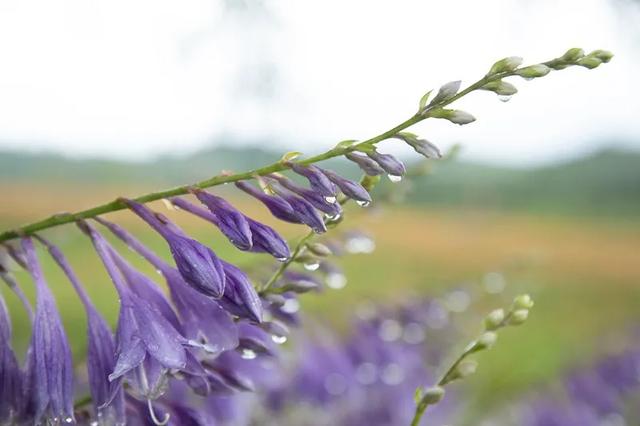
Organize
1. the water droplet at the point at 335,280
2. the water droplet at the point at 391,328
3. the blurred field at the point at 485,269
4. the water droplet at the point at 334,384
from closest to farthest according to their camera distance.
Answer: the water droplet at the point at 335,280
the water droplet at the point at 391,328
the water droplet at the point at 334,384
the blurred field at the point at 485,269

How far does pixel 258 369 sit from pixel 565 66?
863 mm

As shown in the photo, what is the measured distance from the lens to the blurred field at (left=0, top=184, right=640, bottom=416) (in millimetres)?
2498

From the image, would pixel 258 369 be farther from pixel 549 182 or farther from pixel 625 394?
pixel 549 182

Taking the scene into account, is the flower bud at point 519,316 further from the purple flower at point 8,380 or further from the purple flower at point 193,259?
the purple flower at point 8,380

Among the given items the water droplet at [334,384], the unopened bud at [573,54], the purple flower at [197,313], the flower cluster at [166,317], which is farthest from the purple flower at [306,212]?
the water droplet at [334,384]

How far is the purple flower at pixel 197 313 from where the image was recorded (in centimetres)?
65

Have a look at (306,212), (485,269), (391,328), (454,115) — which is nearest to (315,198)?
(306,212)

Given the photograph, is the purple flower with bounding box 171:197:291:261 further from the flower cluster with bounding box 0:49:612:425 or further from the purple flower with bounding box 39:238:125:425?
the purple flower with bounding box 39:238:125:425

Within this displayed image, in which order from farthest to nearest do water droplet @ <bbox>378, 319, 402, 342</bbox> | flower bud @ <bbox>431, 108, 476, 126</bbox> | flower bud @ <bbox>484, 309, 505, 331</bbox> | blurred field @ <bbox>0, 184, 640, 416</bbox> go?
blurred field @ <bbox>0, 184, 640, 416</bbox>, water droplet @ <bbox>378, 319, 402, 342</bbox>, flower bud @ <bbox>484, 309, 505, 331</bbox>, flower bud @ <bbox>431, 108, 476, 126</bbox>

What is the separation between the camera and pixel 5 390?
0.64 m

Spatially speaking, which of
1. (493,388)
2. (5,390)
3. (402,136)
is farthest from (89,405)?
(493,388)

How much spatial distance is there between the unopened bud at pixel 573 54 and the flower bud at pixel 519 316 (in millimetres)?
202

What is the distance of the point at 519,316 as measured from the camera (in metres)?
0.67

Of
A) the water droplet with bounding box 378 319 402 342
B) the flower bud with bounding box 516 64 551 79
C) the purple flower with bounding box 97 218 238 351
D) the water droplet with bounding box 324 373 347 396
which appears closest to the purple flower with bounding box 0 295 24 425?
the purple flower with bounding box 97 218 238 351
